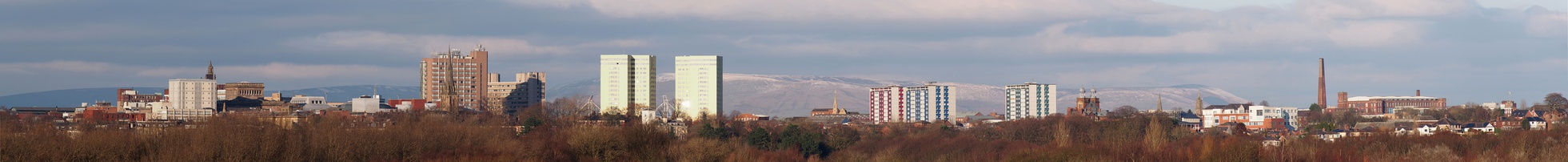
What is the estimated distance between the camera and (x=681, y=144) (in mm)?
72000

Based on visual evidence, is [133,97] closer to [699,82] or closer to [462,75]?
[462,75]

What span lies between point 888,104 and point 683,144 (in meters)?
103

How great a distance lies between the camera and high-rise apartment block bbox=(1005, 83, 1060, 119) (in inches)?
6619

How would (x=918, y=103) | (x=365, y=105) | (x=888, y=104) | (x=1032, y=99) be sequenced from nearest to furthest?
1. (x=365, y=105)
2. (x=1032, y=99)
3. (x=918, y=103)
4. (x=888, y=104)

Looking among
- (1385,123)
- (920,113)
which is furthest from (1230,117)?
(920,113)

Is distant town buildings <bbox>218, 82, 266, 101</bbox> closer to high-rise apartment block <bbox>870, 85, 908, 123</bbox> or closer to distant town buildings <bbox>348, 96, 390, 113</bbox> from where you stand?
distant town buildings <bbox>348, 96, 390, 113</bbox>

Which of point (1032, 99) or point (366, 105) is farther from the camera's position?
point (1032, 99)

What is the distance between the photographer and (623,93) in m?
157

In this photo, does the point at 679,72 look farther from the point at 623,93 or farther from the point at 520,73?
the point at 520,73

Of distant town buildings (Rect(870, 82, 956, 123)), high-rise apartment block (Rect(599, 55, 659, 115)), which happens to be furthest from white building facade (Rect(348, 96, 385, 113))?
distant town buildings (Rect(870, 82, 956, 123))

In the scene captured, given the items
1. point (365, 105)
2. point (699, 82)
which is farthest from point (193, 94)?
point (699, 82)

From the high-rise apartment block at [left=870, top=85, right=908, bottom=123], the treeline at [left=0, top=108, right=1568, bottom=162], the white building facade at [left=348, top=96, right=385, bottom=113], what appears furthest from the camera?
the high-rise apartment block at [left=870, top=85, right=908, bottom=123]

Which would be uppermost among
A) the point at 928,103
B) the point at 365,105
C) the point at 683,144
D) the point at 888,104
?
the point at 928,103

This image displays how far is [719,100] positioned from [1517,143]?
85813mm
